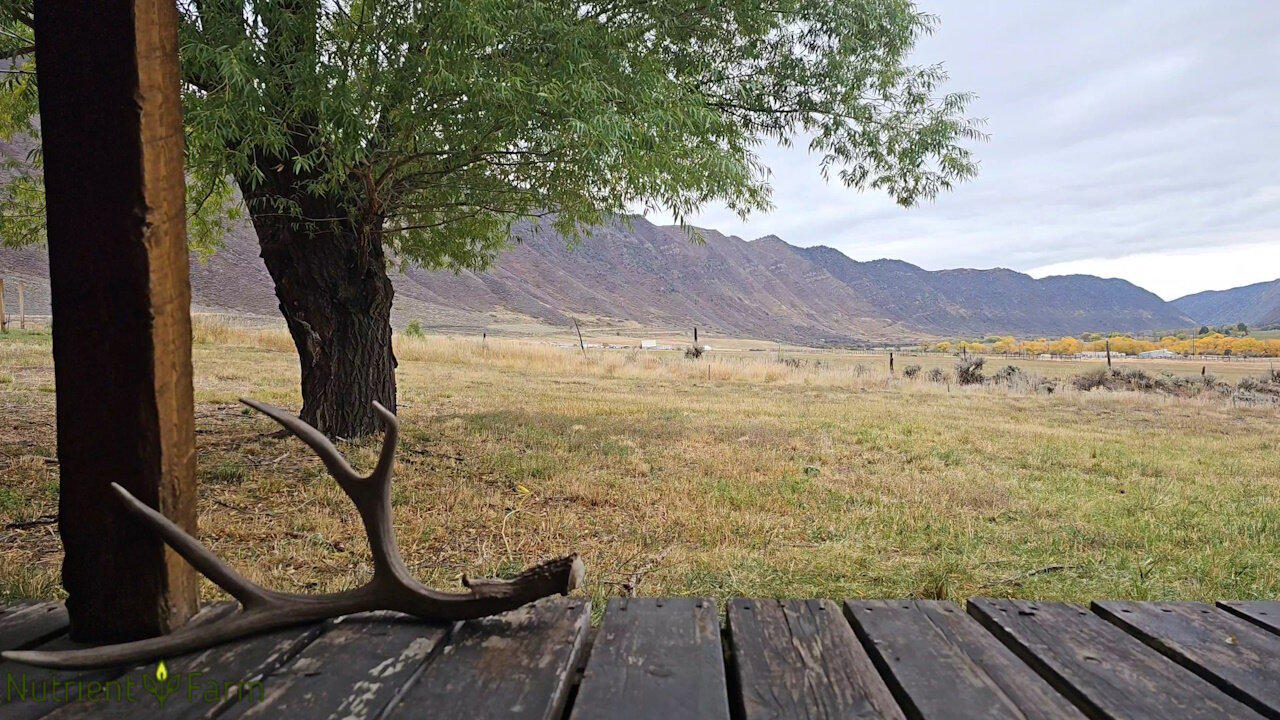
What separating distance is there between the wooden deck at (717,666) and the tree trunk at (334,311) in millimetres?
5030

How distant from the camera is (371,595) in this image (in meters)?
1.76

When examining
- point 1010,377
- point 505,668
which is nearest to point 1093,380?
point 1010,377

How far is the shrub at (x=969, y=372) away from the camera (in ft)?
65.1

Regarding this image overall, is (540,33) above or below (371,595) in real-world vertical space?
above

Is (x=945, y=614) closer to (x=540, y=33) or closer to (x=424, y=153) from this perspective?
(x=540, y=33)

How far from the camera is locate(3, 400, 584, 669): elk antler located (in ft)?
5.11

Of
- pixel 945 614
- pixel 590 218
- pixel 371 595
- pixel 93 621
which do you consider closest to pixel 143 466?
pixel 93 621

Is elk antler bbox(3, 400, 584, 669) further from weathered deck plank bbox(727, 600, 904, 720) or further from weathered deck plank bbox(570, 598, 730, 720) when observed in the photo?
weathered deck plank bbox(727, 600, 904, 720)

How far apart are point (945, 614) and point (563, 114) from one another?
4016 mm

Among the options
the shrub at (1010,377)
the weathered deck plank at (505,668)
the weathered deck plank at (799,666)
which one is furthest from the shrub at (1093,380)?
the weathered deck plank at (505,668)

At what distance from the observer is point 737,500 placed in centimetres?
533

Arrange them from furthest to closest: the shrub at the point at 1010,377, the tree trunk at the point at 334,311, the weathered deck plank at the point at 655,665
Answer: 1. the shrub at the point at 1010,377
2. the tree trunk at the point at 334,311
3. the weathered deck plank at the point at 655,665

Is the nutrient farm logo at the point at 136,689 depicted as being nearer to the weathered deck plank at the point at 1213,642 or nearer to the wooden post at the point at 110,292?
the wooden post at the point at 110,292

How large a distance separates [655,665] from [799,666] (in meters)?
0.30
